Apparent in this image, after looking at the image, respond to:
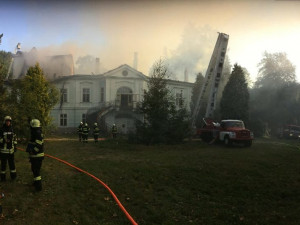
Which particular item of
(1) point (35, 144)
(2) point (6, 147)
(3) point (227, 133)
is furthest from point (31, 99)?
(3) point (227, 133)

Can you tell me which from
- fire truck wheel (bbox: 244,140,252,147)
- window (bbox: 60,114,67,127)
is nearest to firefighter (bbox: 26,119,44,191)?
fire truck wheel (bbox: 244,140,252,147)

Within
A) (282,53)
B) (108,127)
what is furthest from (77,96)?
(282,53)

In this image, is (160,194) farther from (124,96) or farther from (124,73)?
(124,73)

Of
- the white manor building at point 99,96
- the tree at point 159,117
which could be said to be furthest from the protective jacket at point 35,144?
the white manor building at point 99,96

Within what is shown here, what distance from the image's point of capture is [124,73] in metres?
34.4

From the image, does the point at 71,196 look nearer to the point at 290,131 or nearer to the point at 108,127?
the point at 108,127

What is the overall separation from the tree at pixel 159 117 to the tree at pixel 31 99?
739 cm

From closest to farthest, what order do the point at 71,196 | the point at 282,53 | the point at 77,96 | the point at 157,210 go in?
the point at 157,210 → the point at 71,196 → the point at 77,96 → the point at 282,53

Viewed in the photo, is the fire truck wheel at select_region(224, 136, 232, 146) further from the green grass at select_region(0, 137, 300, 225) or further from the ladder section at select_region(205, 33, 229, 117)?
the green grass at select_region(0, 137, 300, 225)

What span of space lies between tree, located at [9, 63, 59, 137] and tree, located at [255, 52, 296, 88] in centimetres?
3723

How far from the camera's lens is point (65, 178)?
29.3ft

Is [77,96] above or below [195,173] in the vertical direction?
above

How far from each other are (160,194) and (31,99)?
14891mm

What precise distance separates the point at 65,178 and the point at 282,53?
50574mm
